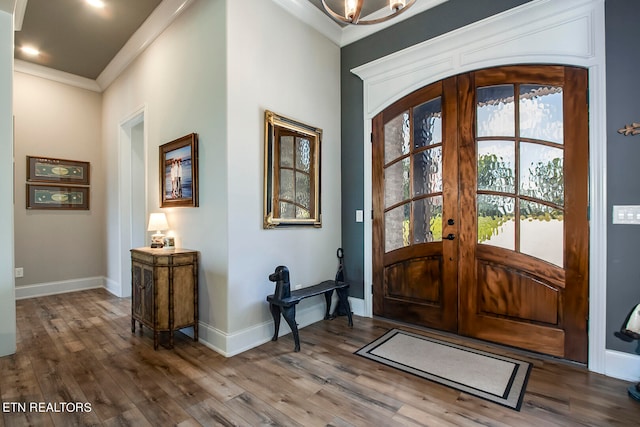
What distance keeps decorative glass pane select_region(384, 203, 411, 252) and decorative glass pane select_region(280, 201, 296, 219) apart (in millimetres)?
985

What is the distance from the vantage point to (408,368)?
2.24m

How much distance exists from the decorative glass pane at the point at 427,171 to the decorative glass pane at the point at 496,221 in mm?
408

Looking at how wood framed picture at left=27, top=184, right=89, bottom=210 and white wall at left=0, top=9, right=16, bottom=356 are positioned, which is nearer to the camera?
white wall at left=0, top=9, right=16, bottom=356

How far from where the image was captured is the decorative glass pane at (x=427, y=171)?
292 cm

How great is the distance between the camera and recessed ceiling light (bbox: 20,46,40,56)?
3.87 meters

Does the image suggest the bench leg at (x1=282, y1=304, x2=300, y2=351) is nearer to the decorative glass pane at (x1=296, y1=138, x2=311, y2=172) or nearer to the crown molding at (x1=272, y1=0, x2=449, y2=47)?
the decorative glass pane at (x1=296, y1=138, x2=311, y2=172)

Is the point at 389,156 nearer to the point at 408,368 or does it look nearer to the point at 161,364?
the point at 408,368

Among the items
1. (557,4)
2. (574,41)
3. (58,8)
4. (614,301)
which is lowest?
(614,301)

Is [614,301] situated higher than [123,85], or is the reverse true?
[123,85]

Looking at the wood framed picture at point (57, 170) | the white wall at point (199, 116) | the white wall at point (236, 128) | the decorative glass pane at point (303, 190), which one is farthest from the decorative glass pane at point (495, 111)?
the wood framed picture at point (57, 170)

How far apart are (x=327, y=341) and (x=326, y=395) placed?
2.76 ft

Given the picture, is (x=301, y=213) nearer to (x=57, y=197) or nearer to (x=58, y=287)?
(x=57, y=197)

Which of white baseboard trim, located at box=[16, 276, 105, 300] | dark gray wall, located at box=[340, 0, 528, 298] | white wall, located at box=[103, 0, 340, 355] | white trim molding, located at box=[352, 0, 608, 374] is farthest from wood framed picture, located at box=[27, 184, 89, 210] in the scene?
white trim molding, located at box=[352, 0, 608, 374]

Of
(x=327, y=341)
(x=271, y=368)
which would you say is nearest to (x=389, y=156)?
(x=327, y=341)
